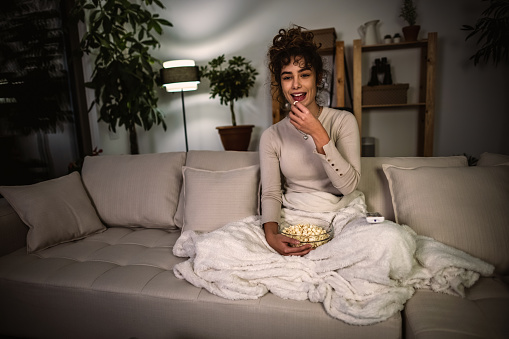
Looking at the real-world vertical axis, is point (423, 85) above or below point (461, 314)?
above

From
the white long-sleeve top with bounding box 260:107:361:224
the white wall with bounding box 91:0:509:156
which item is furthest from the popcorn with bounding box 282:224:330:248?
the white wall with bounding box 91:0:509:156

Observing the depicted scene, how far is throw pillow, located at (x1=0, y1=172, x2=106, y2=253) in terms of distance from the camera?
1.55m

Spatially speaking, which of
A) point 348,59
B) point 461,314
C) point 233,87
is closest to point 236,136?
point 233,87

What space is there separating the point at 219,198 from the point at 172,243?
12.4 inches

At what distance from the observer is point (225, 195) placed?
155cm

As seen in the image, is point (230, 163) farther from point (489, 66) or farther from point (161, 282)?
point (489, 66)

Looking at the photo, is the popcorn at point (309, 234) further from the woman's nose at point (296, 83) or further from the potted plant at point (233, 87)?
the potted plant at point (233, 87)

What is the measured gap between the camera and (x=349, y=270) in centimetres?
102

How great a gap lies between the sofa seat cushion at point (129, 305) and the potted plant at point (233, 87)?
1.89 m

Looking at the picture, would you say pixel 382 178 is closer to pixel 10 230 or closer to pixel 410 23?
pixel 10 230

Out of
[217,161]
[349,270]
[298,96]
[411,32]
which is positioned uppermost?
[411,32]

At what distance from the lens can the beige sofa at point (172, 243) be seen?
3.26 feet

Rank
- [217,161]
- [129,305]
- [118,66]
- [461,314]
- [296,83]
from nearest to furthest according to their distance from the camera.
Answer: [461,314] → [129,305] → [296,83] → [217,161] → [118,66]

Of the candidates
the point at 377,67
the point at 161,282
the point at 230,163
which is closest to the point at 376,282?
the point at 161,282
